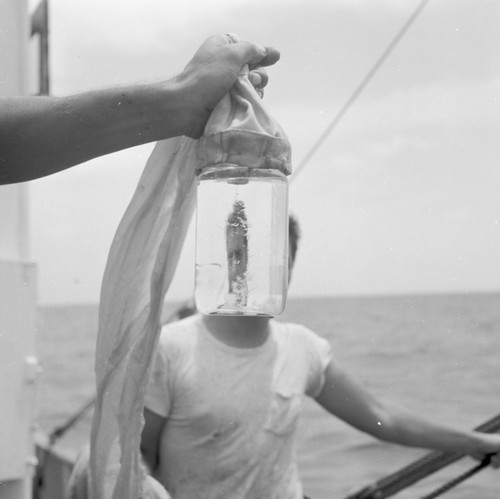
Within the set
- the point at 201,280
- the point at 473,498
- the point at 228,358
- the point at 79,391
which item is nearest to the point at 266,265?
the point at 201,280

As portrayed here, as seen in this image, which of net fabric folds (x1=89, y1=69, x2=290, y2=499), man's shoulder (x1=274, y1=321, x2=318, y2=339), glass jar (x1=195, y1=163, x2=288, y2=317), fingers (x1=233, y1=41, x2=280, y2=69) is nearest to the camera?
fingers (x1=233, y1=41, x2=280, y2=69)

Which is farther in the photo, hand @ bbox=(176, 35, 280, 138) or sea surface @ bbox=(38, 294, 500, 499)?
sea surface @ bbox=(38, 294, 500, 499)

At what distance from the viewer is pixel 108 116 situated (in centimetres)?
128

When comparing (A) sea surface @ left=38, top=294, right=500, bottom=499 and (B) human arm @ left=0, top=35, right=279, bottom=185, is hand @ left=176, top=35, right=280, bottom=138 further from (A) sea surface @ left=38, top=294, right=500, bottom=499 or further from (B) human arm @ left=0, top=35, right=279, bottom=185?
(A) sea surface @ left=38, top=294, right=500, bottom=499

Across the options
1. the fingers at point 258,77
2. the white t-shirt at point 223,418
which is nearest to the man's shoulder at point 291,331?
the white t-shirt at point 223,418

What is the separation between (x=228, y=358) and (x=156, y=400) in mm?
211

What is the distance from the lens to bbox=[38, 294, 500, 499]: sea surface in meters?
11.1

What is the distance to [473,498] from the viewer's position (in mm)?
A: 9672

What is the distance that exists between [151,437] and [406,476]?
721 millimetres

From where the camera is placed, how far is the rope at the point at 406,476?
267 cm

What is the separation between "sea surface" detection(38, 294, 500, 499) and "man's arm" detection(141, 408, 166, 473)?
0.34 m

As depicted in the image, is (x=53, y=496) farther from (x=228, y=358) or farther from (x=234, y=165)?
(x=234, y=165)

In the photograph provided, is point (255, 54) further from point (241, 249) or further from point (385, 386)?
point (385, 386)

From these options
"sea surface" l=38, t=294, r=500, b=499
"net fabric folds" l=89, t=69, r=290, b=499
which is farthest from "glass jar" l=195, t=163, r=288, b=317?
"sea surface" l=38, t=294, r=500, b=499
